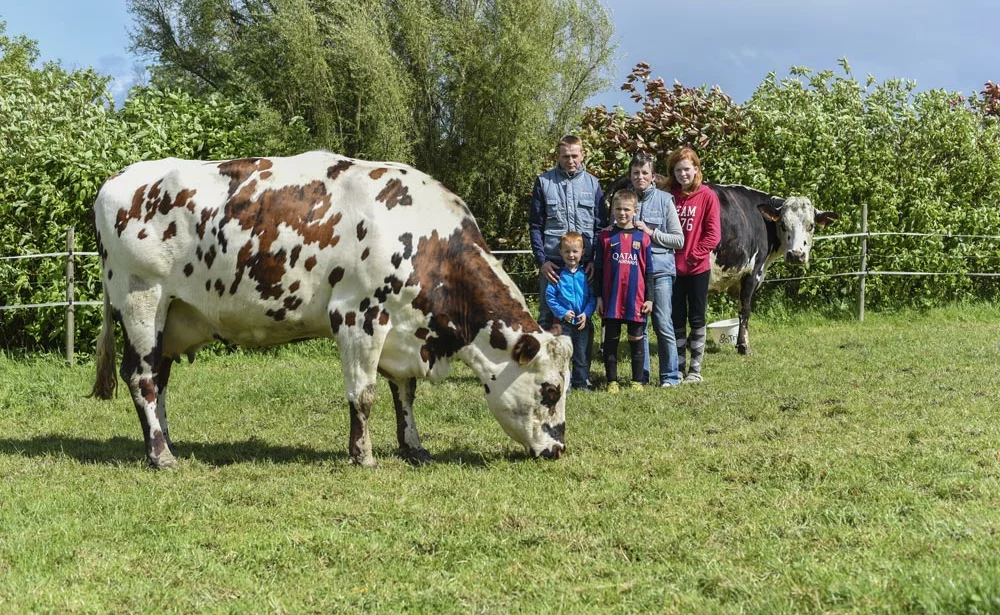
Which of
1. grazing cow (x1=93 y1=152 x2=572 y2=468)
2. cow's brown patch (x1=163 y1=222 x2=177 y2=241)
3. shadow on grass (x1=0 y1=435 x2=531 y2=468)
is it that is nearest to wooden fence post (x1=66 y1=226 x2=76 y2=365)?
shadow on grass (x1=0 y1=435 x2=531 y2=468)

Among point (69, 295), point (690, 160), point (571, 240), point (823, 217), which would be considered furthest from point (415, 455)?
point (823, 217)

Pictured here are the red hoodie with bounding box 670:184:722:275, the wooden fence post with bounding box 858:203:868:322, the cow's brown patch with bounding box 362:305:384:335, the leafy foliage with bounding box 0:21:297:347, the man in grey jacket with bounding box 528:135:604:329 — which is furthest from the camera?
the wooden fence post with bounding box 858:203:868:322

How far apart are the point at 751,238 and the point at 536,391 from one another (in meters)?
5.87

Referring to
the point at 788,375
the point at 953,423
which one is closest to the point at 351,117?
the point at 788,375

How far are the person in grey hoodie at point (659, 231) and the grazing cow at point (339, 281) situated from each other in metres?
2.69

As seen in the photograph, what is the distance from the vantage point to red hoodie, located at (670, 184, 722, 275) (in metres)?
9.55

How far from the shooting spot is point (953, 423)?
7039 millimetres

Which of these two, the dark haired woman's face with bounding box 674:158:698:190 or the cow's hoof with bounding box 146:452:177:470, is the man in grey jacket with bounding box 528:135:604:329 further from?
the cow's hoof with bounding box 146:452:177:470

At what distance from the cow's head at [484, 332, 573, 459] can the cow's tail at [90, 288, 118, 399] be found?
291 cm

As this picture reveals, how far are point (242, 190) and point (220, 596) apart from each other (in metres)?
3.33

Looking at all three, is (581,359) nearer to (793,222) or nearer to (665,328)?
(665,328)

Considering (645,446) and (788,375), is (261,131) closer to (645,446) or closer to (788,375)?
(788,375)

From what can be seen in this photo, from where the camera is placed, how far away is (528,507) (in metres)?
5.42

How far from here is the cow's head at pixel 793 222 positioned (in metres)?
12.2
